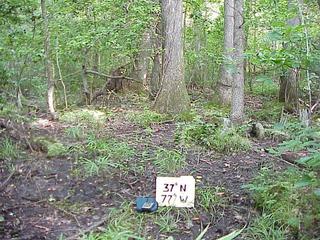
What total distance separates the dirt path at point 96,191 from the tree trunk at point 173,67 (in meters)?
1.97

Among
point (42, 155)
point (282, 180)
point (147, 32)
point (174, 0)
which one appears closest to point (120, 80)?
point (147, 32)

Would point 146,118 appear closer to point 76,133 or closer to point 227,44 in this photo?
point 76,133

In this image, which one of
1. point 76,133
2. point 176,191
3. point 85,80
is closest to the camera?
point 176,191

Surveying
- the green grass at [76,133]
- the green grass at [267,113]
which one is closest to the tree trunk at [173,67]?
the green grass at [267,113]

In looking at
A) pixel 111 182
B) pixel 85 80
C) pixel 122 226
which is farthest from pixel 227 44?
pixel 122 226

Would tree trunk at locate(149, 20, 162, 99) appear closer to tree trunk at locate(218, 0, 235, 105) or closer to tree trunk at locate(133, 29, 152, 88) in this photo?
tree trunk at locate(133, 29, 152, 88)

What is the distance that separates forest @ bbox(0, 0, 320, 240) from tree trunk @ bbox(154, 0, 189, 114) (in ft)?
0.07

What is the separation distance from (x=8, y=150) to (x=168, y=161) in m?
1.74

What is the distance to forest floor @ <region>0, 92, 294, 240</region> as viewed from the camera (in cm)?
322

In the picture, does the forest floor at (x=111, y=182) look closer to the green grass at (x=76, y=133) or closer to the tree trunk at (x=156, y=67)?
the green grass at (x=76, y=133)

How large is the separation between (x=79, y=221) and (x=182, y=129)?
9.42ft

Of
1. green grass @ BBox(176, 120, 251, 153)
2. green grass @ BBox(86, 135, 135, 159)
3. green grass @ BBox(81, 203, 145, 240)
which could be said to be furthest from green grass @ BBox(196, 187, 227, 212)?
green grass @ BBox(176, 120, 251, 153)

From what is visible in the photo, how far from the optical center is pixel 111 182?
407 cm

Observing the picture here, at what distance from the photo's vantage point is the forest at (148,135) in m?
3.17
